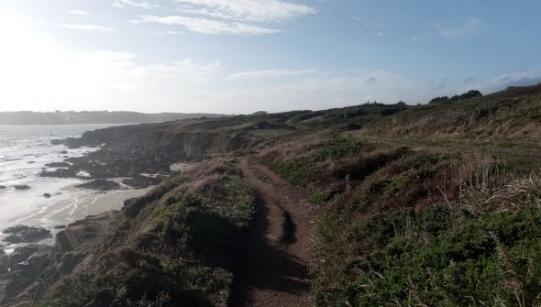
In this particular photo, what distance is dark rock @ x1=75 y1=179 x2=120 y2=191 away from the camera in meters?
47.2

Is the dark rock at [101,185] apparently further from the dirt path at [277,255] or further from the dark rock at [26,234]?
the dirt path at [277,255]

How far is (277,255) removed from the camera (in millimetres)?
14117

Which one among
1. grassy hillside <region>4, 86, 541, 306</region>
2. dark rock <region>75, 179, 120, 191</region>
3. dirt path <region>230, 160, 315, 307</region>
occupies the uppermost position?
grassy hillside <region>4, 86, 541, 306</region>

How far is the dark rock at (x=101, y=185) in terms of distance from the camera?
47181mm

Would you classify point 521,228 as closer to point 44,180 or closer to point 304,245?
point 304,245

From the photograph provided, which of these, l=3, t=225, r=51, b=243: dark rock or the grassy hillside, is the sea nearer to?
l=3, t=225, r=51, b=243: dark rock

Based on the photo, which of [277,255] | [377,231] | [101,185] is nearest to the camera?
[377,231]

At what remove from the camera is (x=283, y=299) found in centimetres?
1080

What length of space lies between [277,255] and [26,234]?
74.2 feet

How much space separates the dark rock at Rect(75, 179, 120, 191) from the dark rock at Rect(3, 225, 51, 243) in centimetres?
1508

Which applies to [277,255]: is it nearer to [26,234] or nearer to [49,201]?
[26,234]

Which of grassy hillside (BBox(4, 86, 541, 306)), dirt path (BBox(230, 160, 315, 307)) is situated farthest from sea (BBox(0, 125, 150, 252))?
dirt path (BBox(230, 160, 315, 307))

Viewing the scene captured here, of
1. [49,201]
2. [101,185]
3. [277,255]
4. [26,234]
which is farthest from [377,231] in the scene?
[101,185]

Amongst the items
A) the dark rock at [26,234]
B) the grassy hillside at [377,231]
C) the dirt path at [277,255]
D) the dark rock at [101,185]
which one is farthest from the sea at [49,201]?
the dirt path at [277,255]
